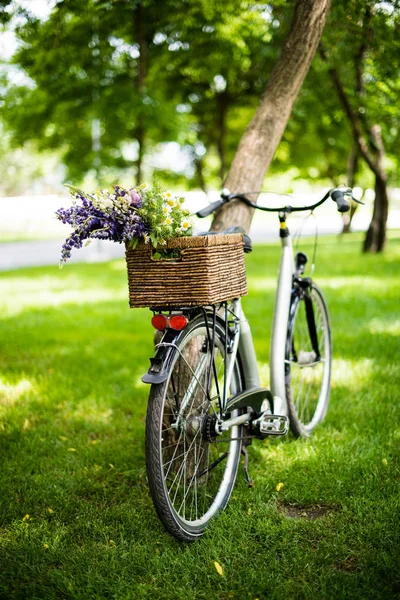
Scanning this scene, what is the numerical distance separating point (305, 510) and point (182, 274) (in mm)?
1334

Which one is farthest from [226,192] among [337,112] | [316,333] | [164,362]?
[337,112]

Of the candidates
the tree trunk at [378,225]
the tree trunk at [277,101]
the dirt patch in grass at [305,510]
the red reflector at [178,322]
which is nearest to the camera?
the red reflector at [178,322]

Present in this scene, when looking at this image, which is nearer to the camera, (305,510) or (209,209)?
(305,510)

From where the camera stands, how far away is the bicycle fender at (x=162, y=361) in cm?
252

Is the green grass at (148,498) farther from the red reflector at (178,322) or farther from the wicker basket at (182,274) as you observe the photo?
the wicker basket at (182,274)

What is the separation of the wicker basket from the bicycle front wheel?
3.64 feet

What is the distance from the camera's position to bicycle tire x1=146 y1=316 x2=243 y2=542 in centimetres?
250

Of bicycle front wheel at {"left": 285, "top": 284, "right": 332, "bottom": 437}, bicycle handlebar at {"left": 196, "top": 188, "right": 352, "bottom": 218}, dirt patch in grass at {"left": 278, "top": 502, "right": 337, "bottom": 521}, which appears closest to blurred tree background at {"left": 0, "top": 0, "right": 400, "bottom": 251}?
bicycle handlebar at {"left": 196, "top": 188, "right": 352, "bottom": 218}

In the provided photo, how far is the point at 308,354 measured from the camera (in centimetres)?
394

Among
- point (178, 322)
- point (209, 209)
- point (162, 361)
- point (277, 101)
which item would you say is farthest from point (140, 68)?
point (162, 361)

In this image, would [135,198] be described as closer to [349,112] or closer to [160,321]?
[160,321]

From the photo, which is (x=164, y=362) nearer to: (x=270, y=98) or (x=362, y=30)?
(x=270, y=98)

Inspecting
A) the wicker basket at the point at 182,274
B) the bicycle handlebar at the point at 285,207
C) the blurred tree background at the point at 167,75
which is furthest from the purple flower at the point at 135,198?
the blurred tree background at the point at 167,75

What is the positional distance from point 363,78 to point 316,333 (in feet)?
24.9
